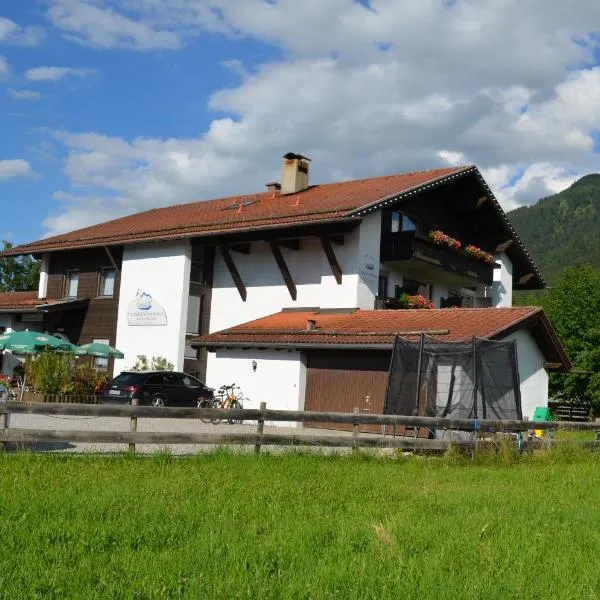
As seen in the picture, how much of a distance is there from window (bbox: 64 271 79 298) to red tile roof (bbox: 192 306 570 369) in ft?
28.8

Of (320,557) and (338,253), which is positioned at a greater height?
(338,253)

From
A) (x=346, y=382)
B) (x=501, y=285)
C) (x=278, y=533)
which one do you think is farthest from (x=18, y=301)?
(x=278, y=533)

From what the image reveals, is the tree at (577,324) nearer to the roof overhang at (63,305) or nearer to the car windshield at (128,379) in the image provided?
the roof overhang at (63,305)

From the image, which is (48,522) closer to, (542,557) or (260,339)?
(542,557)

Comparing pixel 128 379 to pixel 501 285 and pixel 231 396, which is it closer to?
pixel 231 396

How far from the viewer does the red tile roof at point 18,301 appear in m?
32.3

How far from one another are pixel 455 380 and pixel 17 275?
49.6m

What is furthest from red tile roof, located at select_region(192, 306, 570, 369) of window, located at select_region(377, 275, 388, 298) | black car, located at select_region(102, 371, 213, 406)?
window, located at select_region(377, 275, 388, 298)

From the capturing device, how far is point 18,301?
34.3 metres

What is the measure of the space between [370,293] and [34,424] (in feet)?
38.7

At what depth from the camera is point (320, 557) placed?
20.5 feet

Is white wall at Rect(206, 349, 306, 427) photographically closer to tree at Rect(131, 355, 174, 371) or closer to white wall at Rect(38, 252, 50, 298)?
tree at Rect(131, 355, 174, 371)

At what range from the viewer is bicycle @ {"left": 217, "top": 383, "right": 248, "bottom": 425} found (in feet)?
82.9

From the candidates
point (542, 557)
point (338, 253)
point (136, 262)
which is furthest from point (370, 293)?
point (542, 557)
